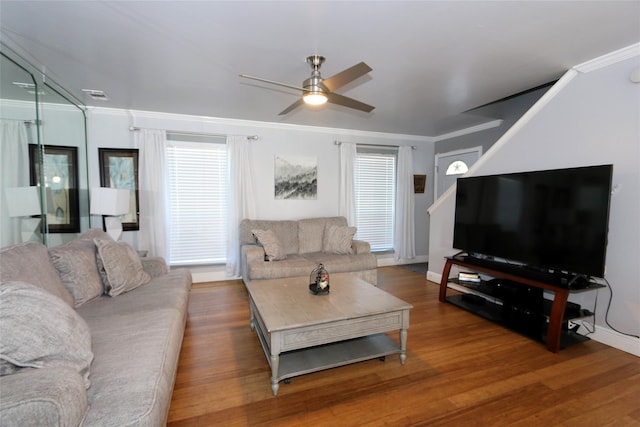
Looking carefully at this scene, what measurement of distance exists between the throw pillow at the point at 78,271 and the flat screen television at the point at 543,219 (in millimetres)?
3708

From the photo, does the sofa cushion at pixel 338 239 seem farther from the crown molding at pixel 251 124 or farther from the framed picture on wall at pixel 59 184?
the framed picture on wall at pixel 59 184

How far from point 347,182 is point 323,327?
10.9 feet

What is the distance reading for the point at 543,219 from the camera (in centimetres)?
272

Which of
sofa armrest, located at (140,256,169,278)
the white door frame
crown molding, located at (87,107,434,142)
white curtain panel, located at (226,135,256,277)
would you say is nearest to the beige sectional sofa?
sofa armrest, located at (140,256,169,278)

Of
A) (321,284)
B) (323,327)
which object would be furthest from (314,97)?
(323,327)

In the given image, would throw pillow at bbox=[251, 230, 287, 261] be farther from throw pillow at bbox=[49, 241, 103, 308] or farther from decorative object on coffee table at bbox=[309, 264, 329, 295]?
throw pillow at bbox=[49, 241, 103, 308]

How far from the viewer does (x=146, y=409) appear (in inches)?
45.6

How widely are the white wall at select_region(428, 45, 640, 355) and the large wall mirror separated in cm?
485

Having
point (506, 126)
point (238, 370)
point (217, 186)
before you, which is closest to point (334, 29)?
point (238, 370)

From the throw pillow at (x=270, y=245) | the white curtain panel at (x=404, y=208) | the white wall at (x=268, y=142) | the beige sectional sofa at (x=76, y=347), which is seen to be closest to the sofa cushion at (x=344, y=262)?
the throw pillow at (x=270, y=245)

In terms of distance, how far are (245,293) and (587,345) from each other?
11.7ft

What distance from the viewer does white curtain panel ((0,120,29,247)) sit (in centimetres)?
238

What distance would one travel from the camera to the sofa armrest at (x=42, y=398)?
0.89 m

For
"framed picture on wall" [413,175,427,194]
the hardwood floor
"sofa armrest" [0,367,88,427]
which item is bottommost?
the hardwood floor
